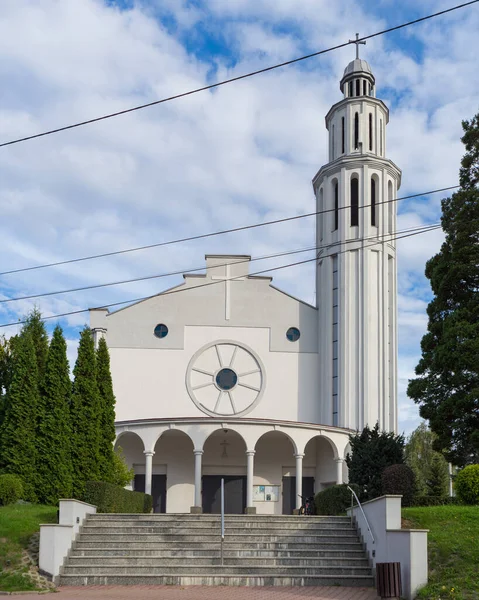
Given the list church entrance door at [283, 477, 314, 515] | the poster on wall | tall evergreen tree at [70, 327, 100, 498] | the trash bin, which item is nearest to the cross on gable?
the poster on wall

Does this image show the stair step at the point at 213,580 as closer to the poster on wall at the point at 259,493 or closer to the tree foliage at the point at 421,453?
the poster on wall at the point at 259,493

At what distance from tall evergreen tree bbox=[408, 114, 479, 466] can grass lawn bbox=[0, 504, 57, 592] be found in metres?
11.4

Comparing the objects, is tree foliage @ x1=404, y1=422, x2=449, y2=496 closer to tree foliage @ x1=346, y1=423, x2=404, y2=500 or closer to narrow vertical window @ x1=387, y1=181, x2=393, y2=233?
narrow vertical window @ x1=387, y1=181, x2=393, y2=233

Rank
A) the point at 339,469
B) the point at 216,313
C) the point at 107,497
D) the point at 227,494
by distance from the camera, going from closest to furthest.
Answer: the point at 107,497, the point at 339,469, the point at 227,494, the point at 216,313

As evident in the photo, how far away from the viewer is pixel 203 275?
36.9 metres

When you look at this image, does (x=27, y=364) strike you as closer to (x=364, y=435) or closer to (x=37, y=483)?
(x=37, y=483)

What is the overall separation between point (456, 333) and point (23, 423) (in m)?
13.3

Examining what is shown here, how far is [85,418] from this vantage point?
26281mm

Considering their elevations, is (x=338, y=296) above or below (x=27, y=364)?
above

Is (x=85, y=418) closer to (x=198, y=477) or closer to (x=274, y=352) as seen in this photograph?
(x=198, y=477)

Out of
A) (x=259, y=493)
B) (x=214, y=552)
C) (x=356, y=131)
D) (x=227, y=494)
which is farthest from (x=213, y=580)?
(x=356, y=131)

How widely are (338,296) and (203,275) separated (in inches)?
242

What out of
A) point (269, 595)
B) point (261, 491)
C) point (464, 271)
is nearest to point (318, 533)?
point (269, 595)

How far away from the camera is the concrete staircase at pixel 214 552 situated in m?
17.0
